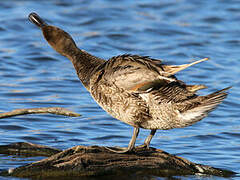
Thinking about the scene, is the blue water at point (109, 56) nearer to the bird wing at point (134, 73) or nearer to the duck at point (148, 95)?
the duck at point (148, 95)

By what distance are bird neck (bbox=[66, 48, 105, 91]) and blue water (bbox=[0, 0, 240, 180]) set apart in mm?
1337

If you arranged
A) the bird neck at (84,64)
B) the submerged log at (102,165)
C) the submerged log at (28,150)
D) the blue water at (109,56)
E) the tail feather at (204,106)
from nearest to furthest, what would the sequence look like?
1. the tail feather at (204,106)
2. the submerged log at (102,165)
3. the bird neck at (84,64)
4. the submerged log at (28,150)
5. the blue water at (109,56)

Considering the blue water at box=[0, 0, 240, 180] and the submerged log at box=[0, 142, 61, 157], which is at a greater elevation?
the blue water at box=[0, 0, 240, 180]

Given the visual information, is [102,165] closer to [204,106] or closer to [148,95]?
[148,95]

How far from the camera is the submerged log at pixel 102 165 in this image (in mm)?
6066

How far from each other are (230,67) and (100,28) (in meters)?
4.92

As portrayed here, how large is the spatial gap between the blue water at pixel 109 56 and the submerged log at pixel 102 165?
0.92 feet

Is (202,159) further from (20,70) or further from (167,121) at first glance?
(20,70)

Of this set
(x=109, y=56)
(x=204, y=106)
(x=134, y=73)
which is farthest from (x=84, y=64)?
(x=109, y=56)

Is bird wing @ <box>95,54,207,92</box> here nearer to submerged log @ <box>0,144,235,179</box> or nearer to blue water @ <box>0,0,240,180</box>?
submerged log @ <box>0,144,235,179</box>

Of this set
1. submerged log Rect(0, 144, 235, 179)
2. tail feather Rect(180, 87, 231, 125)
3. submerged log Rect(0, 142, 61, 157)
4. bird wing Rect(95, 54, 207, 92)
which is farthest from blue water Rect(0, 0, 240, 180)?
bird wing Rect(95, 54, 207, 92)

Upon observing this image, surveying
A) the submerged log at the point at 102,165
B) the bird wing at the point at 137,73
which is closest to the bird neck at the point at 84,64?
the bird wing at the point at 137,73

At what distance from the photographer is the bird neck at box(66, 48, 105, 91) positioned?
6672mm

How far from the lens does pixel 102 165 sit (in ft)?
20.2
